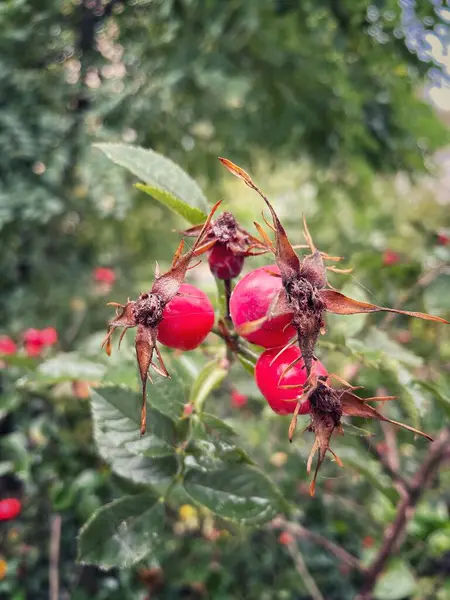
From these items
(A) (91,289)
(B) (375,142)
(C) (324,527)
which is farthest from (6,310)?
(B) (375,142)

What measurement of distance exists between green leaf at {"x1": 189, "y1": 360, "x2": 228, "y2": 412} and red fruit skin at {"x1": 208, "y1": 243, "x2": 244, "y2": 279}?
0.11 m

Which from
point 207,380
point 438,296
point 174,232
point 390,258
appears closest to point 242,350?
point 207,380

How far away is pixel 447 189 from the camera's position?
19.3 feet

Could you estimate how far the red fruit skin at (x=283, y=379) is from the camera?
0.48 meters

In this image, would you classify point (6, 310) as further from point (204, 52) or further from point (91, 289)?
point (204, 52)

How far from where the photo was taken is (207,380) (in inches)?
24.0

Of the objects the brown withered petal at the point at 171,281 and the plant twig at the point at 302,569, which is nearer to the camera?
the brown withered petal at the point at 171,281

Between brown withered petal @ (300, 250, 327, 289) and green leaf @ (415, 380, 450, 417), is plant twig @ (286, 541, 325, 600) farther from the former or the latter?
brown withered petal @ (300, 250, 327, 289)

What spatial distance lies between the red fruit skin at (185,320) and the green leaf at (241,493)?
0.61 feet

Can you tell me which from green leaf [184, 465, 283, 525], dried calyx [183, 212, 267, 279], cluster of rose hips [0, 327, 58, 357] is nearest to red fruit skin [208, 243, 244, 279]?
dried calyx [183, 212, 267, 279]

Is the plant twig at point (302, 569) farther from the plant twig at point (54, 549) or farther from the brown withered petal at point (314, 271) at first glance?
the brown withered petal at point (314, 271)

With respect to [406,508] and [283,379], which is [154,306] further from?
[406,508]

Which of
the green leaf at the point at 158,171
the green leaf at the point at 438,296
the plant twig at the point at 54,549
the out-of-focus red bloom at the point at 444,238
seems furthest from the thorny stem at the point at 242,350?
the plant twig at the point at 54,549

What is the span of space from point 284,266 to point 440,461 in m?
0.71
